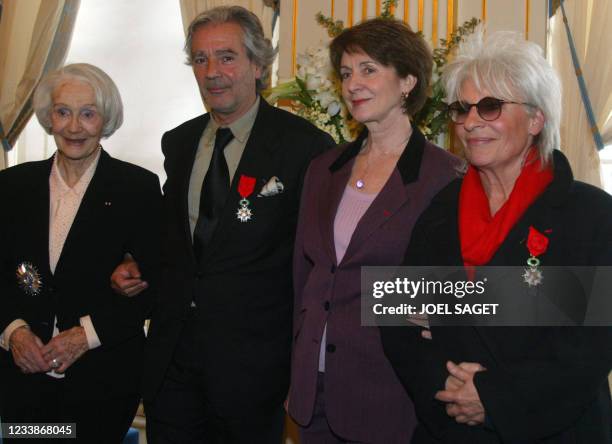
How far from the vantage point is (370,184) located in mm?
2430

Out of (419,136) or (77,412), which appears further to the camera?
(77,412)

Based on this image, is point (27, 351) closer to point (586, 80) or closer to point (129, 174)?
point (129, 174)

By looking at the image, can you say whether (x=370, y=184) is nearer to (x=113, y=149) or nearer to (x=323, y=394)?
(x=323, y=394)

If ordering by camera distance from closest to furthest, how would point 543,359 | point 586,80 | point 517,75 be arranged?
point 543,359
point 517,75
point 586,80

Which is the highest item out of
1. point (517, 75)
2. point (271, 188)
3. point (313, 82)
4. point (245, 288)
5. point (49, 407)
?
point (313, 82)

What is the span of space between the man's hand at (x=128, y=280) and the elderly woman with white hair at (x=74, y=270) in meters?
0.04

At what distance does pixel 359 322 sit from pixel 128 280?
97 centimetres

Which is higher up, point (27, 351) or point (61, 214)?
point (61, 214)

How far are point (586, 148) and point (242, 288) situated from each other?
2378mm

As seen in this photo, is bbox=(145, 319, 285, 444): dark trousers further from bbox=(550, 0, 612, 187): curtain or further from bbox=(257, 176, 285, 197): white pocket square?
bbox=(550, 0, 612, 187): curtain

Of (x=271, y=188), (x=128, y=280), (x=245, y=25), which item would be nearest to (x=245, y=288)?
(x=271, y=188)

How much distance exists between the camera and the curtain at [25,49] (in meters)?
5.04

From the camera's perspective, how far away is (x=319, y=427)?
239 cm

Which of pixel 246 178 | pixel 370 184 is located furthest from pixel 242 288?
pixel 370 184
